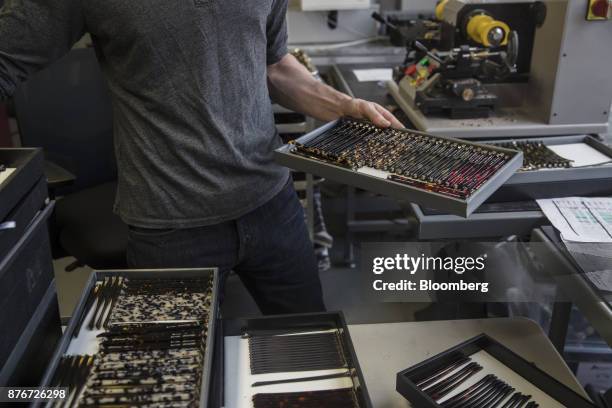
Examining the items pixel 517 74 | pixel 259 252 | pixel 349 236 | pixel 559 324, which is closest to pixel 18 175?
pixel 259 252

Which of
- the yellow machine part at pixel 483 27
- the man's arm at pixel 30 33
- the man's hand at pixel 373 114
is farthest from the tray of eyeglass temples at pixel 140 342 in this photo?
the yellow machine part at pixel 483 27

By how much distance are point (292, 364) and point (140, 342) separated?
23 cm

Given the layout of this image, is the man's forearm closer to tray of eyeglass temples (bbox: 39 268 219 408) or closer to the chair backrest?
tray of eyeglass temples (bbox: 39 268 219 408)

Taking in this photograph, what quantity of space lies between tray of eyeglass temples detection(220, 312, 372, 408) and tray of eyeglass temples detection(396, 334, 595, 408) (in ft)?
0.39

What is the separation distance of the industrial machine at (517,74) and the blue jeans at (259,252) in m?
0.53

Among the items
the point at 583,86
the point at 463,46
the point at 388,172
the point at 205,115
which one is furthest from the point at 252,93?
the point at 583,86

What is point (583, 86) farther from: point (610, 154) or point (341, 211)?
point (341, 211)

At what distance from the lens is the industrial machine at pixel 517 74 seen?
1568 mm

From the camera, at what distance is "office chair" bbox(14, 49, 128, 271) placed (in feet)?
6.28

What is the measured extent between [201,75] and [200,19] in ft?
0.32

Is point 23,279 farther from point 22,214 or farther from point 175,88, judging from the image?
point 175,88

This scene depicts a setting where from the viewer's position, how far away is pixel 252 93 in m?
1.19

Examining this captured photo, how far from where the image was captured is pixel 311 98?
54.0 inches

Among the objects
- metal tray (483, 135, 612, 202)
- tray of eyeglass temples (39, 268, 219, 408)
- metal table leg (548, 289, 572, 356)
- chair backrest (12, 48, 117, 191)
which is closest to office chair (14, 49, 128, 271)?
chair backrest (12, 48, 117, 191)
